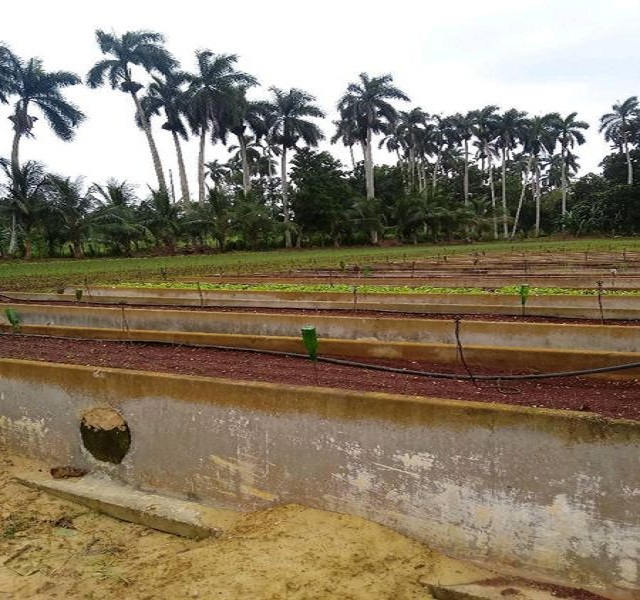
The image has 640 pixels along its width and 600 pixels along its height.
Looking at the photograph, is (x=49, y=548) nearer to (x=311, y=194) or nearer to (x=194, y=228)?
(x=194, y=228)

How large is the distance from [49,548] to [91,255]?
26.6 metres

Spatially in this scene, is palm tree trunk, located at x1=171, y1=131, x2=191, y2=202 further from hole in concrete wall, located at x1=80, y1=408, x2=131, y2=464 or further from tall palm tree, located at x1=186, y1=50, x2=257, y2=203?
hole in concrete wall, located at x1=80, y1=408, x2=131, y2=464

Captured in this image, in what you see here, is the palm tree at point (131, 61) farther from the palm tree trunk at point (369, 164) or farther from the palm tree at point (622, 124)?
the palm tree at point (622, 124)

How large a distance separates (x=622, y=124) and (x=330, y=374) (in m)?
54.5

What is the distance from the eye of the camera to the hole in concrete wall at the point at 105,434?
4.88 meters

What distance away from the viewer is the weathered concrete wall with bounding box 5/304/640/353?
6.91 meters

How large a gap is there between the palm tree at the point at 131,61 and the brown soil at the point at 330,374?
27577 mm

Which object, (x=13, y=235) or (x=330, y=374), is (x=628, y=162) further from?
(x=330, y=374)

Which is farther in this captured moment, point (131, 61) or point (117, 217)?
point (131, 61)

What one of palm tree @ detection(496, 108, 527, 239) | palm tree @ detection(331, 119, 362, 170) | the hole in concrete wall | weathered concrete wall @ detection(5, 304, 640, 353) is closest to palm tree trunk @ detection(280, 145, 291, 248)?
palm tree @ detection(331, 119, 362, 170)

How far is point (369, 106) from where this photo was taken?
1553 inches

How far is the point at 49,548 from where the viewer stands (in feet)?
13.1

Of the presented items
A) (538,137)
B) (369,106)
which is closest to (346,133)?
(369,106)

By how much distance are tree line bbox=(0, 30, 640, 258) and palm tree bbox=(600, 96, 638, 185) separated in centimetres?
9
